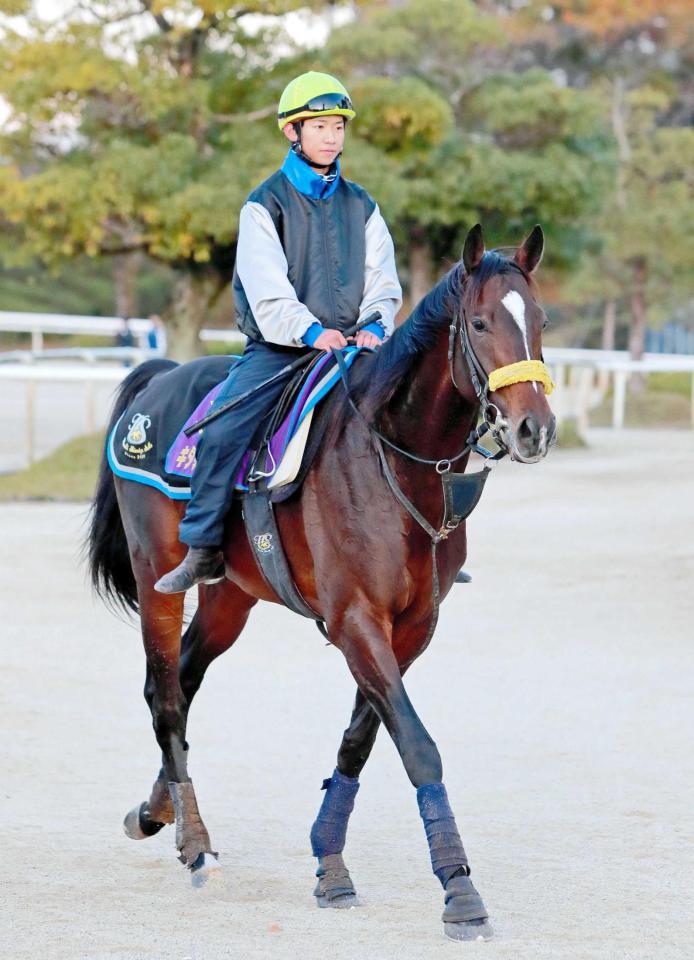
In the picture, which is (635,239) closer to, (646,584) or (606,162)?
(606,162)

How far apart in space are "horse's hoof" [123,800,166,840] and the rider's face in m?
2.26

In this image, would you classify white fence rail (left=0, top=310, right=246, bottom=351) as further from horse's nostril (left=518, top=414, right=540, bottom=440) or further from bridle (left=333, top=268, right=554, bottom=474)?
horse's nostril (left=518, top=414, right=540, bottom=440)

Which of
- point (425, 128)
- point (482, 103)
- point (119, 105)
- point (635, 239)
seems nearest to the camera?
point (119, 105)

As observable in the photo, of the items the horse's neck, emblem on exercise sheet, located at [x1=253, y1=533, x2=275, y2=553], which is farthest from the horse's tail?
the horse's neck

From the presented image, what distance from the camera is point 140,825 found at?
5.19 metres

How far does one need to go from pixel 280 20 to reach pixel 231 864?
49.3ft

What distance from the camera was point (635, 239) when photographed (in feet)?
88.0

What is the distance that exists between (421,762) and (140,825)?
1472mm

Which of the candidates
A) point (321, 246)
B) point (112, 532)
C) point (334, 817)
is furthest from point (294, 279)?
point (334, 817)

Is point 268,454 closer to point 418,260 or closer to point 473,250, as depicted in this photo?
point 473,250

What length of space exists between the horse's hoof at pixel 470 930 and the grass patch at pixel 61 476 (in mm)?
10243

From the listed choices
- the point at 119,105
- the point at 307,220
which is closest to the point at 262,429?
the point at 307,220

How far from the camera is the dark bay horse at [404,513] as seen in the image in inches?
157

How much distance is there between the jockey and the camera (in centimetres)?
474
